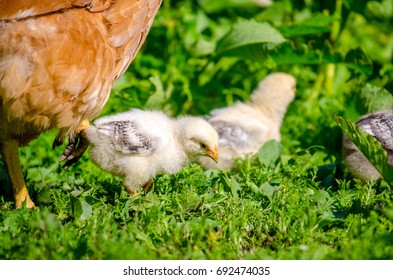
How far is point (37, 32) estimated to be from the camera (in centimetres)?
364

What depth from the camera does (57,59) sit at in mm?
3674

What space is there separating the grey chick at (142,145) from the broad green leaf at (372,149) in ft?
2.98

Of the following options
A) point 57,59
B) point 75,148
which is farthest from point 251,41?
point 57,59

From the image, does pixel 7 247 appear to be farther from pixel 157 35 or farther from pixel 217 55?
pixel 157 35

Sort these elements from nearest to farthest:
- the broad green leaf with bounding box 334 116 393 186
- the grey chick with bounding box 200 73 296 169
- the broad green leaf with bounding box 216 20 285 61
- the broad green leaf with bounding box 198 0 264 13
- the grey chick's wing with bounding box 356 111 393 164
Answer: the broad green leaf with bounding box 334 116 393 186, the grey chick's wing with bounding box 356 111 393 164, the grey chick with bounding box 200 73 296 169, the broad green leaf with bounding box 216 20 285 61, the broad green leaf with bounding box 198 0 264 13

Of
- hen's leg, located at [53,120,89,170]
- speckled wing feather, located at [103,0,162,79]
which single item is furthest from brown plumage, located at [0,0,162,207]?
hen's leg, located at [53,120,89,170]

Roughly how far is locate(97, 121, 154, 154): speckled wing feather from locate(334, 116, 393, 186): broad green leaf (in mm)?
1209

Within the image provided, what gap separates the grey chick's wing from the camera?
4625 millimetres

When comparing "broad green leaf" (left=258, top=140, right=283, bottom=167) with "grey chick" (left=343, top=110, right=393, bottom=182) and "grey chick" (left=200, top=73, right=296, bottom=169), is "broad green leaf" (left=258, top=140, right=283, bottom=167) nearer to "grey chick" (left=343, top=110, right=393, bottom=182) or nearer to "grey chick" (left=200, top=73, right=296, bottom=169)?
"grey chick" (left=200, top=73, right=296, bottom=169)

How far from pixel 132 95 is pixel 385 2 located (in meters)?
2.64

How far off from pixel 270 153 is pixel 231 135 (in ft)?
1.50

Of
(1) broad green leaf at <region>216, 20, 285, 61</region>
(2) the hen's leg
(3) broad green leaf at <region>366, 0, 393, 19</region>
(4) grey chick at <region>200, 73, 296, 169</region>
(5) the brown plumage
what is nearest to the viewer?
(5) the brown plumage

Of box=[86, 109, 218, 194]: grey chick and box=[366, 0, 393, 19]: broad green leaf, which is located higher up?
box=[86, 109, 218, 194]: grey chick

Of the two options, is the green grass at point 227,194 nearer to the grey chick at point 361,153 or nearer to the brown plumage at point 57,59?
the grey chick at point 361,153
